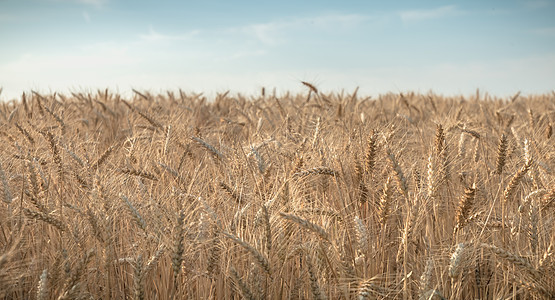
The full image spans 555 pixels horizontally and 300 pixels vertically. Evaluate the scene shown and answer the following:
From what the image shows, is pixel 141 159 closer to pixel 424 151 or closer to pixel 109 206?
pixel 109 206

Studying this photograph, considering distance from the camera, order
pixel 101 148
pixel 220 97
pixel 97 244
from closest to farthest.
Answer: pixel 97 244 < pixel 101 148 < pixel 220 97

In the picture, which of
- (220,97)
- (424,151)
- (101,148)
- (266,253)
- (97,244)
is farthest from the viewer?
(220,97)

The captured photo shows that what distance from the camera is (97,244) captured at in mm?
1909

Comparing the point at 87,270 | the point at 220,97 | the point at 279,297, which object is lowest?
the point at 279,297

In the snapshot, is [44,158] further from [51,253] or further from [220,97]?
[220,97]

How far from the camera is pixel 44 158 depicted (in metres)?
2.98

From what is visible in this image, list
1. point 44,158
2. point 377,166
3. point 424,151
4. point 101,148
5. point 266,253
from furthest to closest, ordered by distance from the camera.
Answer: point 101,148
point 424,151
point 44,158
point 377,166
point 266,253

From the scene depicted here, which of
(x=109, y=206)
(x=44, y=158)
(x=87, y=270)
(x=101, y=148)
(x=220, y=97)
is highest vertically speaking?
(x=220, y=97)

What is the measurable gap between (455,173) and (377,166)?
0.68 meters

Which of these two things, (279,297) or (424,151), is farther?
(424,151)

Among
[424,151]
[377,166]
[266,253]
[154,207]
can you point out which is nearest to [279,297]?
[266,253]

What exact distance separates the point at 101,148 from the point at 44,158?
5.61 feet

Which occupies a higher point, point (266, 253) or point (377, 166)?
point (377, 166)

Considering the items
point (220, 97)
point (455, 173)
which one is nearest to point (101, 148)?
point (455, 173)
